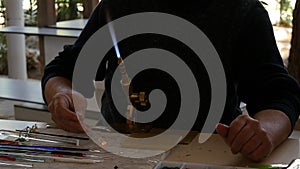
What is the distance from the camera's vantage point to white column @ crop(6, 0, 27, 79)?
3734mm

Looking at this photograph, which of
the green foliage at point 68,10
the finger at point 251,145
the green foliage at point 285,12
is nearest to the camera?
the finger at point 251,145

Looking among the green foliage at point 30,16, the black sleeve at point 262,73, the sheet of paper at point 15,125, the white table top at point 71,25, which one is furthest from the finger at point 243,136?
the green foliage at point 30,16

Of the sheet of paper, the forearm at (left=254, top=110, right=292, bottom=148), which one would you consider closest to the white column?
the sheet of paper

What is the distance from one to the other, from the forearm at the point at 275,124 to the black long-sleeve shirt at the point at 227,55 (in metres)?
0.05

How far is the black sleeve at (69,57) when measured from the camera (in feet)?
4.52

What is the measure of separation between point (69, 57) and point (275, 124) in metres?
0.62

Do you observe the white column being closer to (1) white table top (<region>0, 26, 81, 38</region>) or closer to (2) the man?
(1) white table top (<region>0, 26, 81, 38</region>)

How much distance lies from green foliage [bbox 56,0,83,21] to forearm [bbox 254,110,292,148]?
3.51 m

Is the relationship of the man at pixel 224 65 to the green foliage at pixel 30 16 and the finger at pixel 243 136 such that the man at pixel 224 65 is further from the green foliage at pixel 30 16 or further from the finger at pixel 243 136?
the green foliage at pixel 30 16

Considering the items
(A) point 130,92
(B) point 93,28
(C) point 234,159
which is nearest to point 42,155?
(A) point 130,92

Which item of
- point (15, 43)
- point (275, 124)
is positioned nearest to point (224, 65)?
point (275, 124)

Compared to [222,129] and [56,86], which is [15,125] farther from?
[222,129]

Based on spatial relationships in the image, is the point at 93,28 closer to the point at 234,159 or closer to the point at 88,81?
the point at 88,81

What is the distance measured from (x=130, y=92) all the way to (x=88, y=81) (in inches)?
10.1
